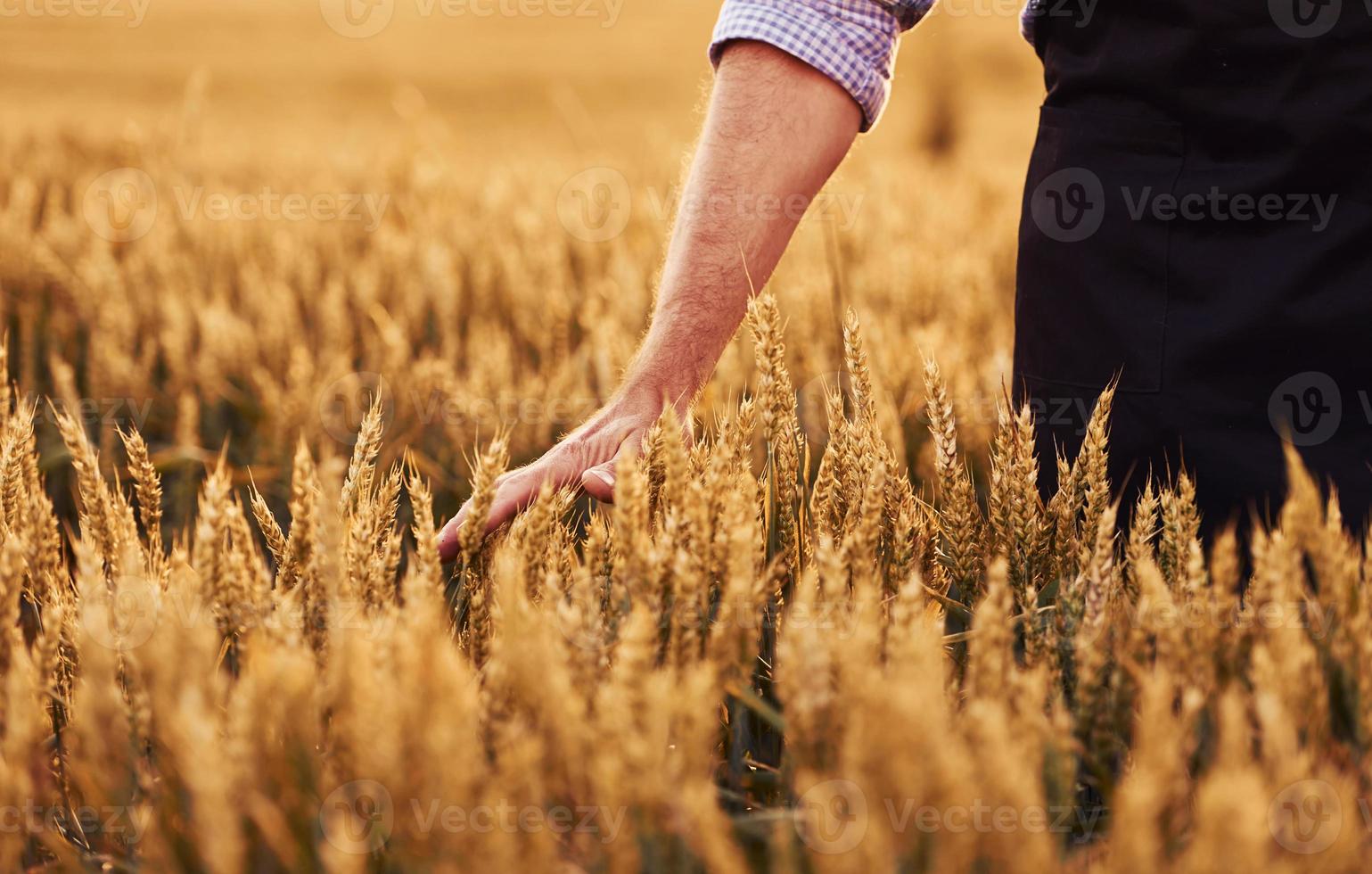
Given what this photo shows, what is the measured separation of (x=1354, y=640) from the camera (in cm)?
93

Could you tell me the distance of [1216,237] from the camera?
4.83ft

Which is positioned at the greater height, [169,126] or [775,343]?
[169,126]

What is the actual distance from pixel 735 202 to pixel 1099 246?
0.52m

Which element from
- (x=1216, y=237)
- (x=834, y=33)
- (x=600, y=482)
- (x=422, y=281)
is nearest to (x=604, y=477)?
(x=600, y=482)

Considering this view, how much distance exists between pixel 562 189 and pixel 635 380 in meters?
3.26

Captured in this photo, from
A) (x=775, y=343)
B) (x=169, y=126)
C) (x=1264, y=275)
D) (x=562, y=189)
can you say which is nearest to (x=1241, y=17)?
(x=1264, y=275)

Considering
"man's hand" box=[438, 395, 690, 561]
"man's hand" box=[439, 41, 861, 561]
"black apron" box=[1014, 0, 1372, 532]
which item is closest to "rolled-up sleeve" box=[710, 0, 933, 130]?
"man's hand" box=[439, 41, 861, 561]

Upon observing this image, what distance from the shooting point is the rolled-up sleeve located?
4.92 ft

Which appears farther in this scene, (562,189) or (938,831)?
(562,189)

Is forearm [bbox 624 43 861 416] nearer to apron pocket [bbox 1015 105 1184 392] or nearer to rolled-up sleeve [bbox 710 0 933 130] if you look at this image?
rolled-up sleeve [bbox 710 0 933 130]

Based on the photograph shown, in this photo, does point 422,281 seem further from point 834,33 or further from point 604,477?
point 604,477

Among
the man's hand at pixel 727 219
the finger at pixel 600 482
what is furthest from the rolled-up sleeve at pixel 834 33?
the finger at pixel 600 482

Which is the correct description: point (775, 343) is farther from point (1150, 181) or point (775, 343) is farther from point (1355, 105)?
point (1355, 105)

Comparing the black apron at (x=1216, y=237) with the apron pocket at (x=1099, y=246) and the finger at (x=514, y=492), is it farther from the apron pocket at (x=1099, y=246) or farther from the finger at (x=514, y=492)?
the finger at (x=514, y=492)
